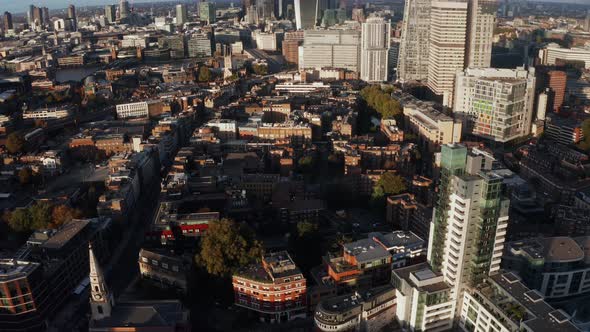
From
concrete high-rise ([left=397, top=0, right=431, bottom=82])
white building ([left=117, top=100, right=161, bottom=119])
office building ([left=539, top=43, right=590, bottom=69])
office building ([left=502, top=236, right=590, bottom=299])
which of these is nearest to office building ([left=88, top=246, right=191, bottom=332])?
office building ([left=502, top=236, right=590, bottom=299])

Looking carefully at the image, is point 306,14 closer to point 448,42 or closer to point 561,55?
point 561,55

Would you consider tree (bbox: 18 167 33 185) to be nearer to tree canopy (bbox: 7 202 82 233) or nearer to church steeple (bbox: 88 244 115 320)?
tree canopy (bbox: 7 202 82 233)

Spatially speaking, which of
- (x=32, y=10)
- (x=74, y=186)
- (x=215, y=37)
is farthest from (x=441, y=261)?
(x=32, y=10)

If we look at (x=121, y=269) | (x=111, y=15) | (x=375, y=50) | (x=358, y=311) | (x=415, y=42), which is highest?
(x=111, y=15)

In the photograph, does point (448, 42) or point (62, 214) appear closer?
point (62, 214)

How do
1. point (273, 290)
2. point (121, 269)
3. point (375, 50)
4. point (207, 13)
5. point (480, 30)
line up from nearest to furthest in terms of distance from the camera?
point (273, 290) < point (121, 269) < point (480, 30) < point (375, 50) < point (207, 13)

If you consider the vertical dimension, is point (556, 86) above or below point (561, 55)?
below

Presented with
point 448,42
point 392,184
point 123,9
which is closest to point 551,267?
point 392,184
